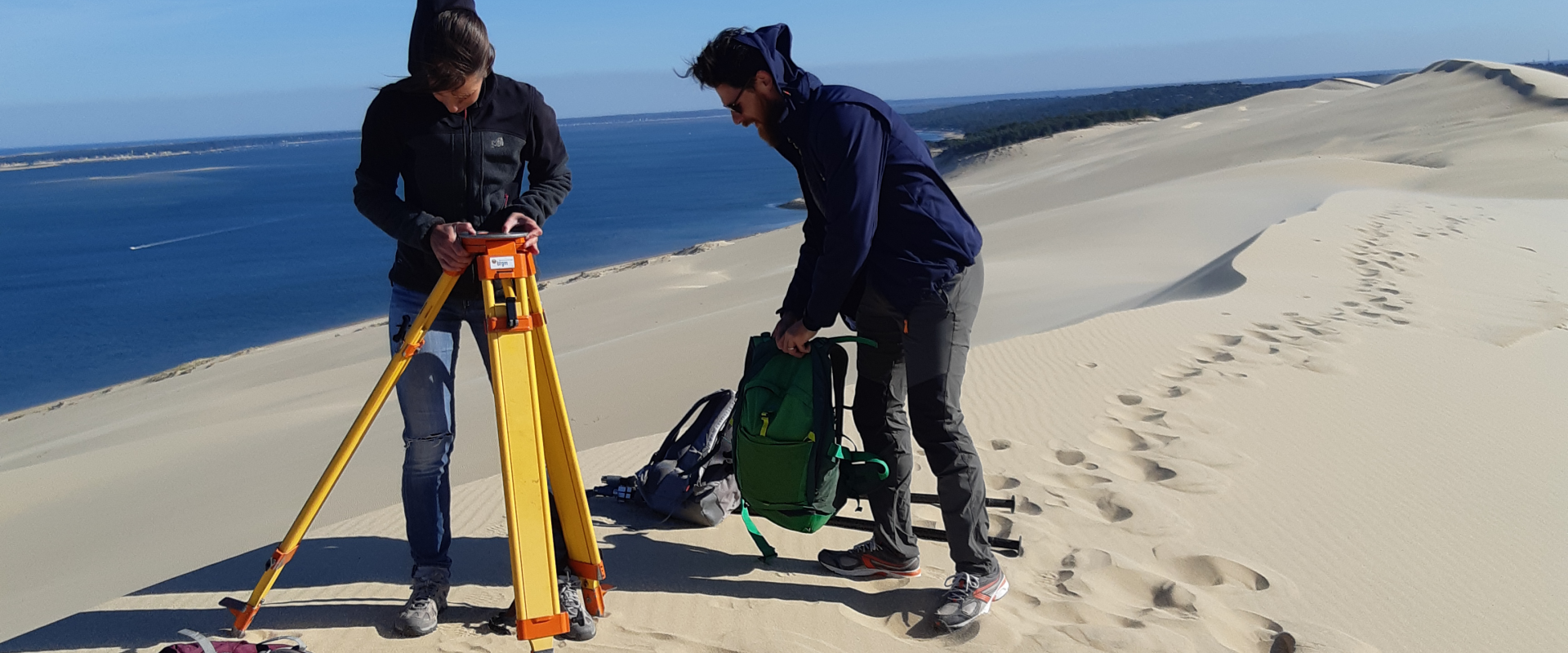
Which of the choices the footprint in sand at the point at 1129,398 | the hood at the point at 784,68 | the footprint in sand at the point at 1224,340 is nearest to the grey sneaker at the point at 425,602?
the hood at the point at 784,68

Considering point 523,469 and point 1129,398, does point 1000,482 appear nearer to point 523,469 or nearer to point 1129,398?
point 1129,398

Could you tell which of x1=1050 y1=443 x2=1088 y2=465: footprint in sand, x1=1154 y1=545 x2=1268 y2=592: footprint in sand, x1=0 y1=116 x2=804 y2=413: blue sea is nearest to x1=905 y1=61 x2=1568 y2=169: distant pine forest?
x1=0 y1=116 x2=804 y2=413: blue sea

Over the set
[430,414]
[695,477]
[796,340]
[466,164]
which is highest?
[466,164]

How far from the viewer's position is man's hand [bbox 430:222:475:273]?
2789 millimetres

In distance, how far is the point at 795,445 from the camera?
3.21 m

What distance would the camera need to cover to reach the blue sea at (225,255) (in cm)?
2097

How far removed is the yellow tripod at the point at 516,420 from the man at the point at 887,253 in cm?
80

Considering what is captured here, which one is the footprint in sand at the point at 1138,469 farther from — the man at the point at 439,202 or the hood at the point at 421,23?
the hood at the point at 421,23

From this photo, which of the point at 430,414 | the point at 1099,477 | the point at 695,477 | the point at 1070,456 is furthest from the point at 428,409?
the point at 1070,456

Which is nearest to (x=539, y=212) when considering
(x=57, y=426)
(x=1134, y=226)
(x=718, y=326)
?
(x=718, y=326)

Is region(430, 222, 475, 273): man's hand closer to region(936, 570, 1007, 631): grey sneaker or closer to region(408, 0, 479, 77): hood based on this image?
region(408, 0, 479, 77): hood

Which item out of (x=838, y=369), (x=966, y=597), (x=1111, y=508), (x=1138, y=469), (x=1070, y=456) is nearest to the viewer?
(x=966, y=597)

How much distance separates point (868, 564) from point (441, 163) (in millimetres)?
1966

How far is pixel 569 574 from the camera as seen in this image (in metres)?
3.20
